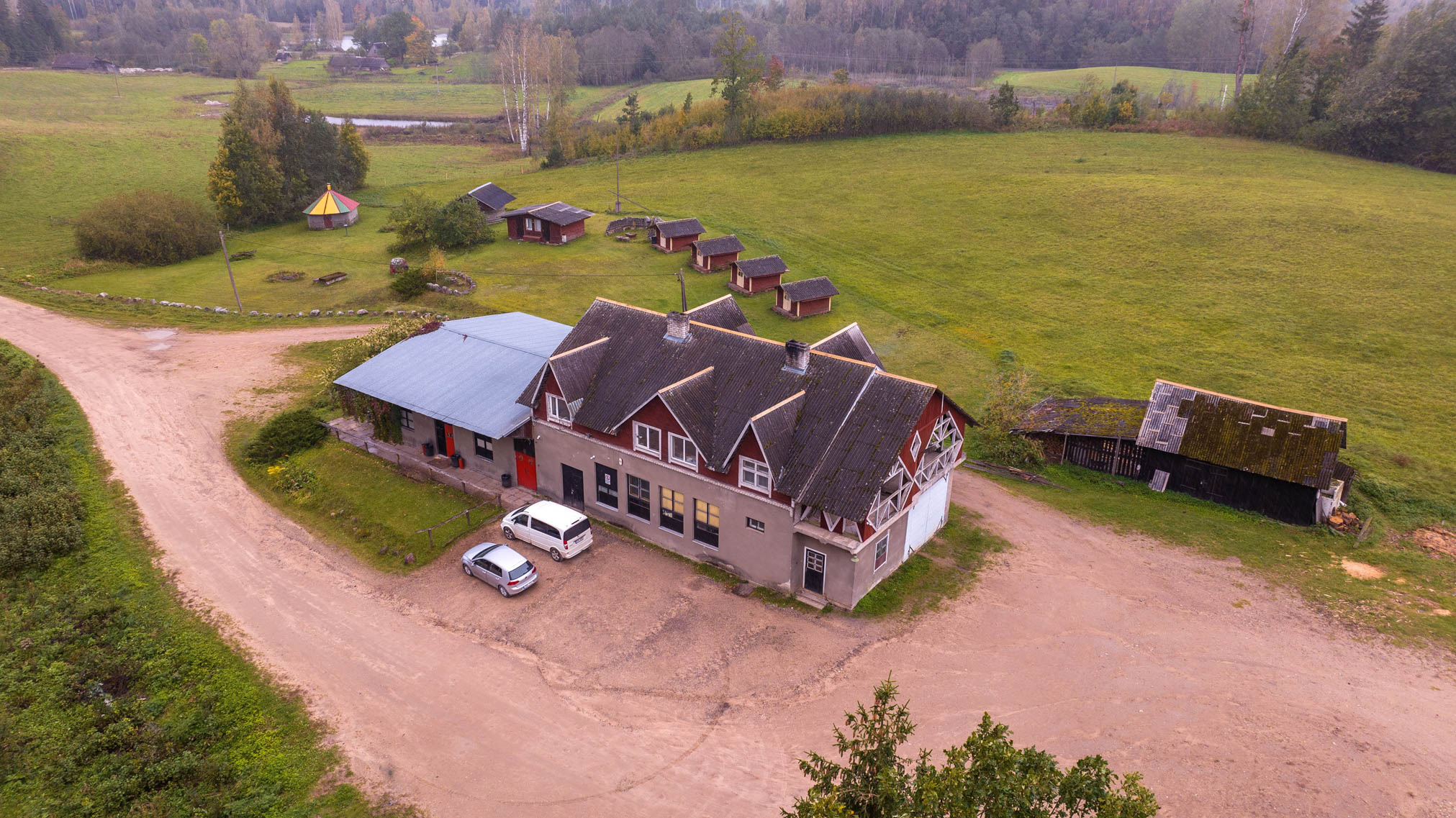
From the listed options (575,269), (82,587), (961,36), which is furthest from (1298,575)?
(961,36)

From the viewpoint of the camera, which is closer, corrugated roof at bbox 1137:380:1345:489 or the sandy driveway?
the sandy driveway

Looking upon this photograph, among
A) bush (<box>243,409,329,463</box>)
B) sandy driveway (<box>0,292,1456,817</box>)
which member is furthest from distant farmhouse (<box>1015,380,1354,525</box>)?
bush (<box>243,409,329,463</box>)

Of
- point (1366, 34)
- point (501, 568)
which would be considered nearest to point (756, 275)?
point (501, 568)

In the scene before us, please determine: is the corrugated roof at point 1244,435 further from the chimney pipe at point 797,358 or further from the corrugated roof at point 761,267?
the corrugated roof at point 761,267

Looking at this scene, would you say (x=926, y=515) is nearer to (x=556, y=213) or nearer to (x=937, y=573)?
(x=937, y=573)

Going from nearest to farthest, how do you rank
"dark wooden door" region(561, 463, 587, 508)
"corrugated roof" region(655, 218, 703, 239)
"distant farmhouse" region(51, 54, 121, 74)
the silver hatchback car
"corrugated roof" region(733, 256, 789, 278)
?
the silver hatchback car → "dark wooden door" region(561, 463, 587, 508) → "corrugated roof" region(733, 256, 789, 278) → "corrugated roof" region(655, 218, 703, 239) → "distant farmhouse" region(51, 54, 121, 74)

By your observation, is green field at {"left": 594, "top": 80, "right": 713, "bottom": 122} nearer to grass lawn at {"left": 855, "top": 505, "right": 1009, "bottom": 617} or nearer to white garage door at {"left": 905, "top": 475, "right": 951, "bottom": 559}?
white garage door at {"left": 905, "top": 475, "right": 951, "bottom": 559}
